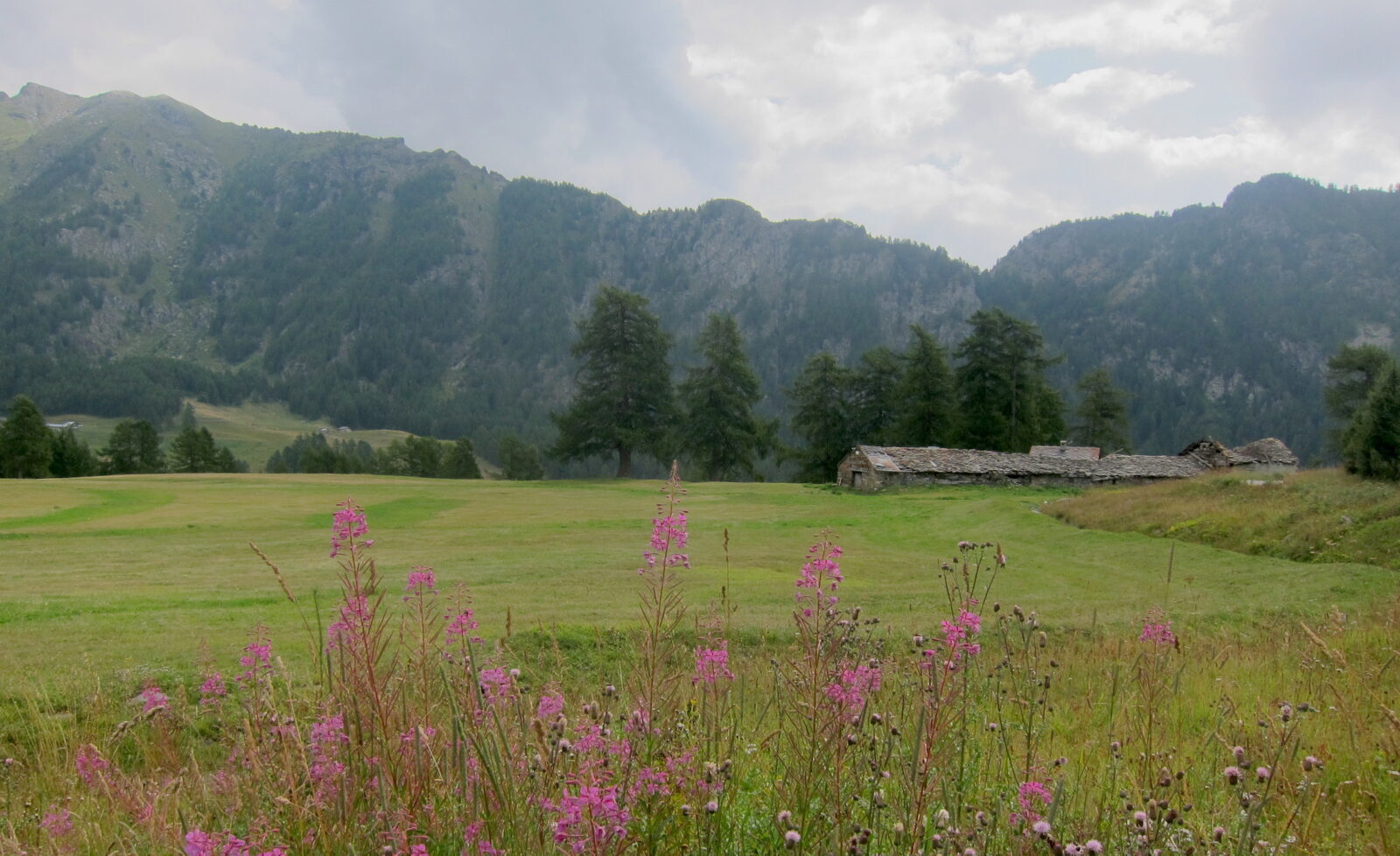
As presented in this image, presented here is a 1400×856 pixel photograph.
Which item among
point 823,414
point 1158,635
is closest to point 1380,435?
point 1158,635

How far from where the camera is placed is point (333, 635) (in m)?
3.16

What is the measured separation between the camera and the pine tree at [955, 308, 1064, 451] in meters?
64.9

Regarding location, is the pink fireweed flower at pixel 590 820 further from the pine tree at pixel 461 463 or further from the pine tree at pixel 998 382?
the pine tree at pixel 461 463

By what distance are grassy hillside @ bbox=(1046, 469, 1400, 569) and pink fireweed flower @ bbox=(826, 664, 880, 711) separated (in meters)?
18.6

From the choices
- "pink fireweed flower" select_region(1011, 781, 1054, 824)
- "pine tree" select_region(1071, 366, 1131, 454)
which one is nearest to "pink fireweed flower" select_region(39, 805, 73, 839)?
"pink fireweed flower" select_region(1011, 781, 1054, 824)

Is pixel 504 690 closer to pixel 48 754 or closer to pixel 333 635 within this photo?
pixel 333 635

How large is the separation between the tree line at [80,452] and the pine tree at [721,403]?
54.2m

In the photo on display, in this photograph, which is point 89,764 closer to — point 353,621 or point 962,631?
point 353,621

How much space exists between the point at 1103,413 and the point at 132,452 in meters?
116

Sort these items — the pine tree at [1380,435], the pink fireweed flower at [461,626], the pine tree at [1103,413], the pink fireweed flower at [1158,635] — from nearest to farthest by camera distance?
the pink fireweed flower at [461,626]
the pink fireweed flower at [1158,635]
the pine tree at [1380,435]
the pine tree at [1103,413]

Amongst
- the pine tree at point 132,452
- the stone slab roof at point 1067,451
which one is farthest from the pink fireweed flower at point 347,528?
the pine tree at point 132,452

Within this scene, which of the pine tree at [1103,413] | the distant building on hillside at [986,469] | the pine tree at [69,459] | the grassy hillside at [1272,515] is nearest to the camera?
the grassy hillside at [1272,515]

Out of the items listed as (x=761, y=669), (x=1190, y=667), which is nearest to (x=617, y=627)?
(x=761, y=669)

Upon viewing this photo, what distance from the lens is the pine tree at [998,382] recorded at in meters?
64.9
